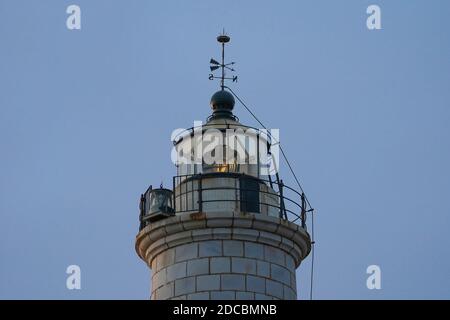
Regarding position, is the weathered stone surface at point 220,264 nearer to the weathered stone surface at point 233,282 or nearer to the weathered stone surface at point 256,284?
the weathered stone surface at point 233,282

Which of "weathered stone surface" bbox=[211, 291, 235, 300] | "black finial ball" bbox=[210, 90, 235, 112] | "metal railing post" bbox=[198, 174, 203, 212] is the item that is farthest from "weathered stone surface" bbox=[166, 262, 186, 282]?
"black finial ball" bbox=[210, 90, 235, 112]

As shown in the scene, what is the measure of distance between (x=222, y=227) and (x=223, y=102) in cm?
316

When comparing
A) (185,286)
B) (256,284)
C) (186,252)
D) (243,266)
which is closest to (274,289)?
(256,284)

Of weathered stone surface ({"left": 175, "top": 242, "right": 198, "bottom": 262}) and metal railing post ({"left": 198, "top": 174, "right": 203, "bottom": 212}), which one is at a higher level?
metal railing post ({"left": 198, "top": 174, "right": 203, "bottom": 212})

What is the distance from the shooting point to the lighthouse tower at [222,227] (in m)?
24.2

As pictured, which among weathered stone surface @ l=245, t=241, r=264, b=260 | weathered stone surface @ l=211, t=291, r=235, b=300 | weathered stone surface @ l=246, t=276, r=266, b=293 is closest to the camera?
weathered stone surface @ l=211, t=291, r=235, b=300

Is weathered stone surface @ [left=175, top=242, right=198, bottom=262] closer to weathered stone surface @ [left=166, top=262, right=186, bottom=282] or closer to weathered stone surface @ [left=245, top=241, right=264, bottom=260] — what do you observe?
weathered stone surface @ [left=166, top=262, right=186, bottom=282]

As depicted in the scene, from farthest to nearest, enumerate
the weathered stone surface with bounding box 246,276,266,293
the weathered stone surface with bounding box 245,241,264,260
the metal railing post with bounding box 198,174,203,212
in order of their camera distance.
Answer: the metal railing post with bounding box 198,174,203,212
the weathered stone surface with bounding box 245,241,264,260
the weathered stone surface with bounding box 246,276,266,293

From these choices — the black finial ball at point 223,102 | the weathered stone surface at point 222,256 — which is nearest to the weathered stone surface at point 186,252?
the weathered stone surface at point 222,256

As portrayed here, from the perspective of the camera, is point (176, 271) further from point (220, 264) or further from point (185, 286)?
point (220, 264)

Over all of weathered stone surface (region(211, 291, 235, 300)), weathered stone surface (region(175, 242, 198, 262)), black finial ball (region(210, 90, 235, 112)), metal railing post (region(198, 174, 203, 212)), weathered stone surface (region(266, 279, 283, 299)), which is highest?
black finial ball (region(210, 90, 235, 112))

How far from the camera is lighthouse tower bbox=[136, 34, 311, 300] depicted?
24.2 meters

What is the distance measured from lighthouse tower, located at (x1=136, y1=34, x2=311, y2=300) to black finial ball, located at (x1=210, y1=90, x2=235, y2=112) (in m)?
0.23
